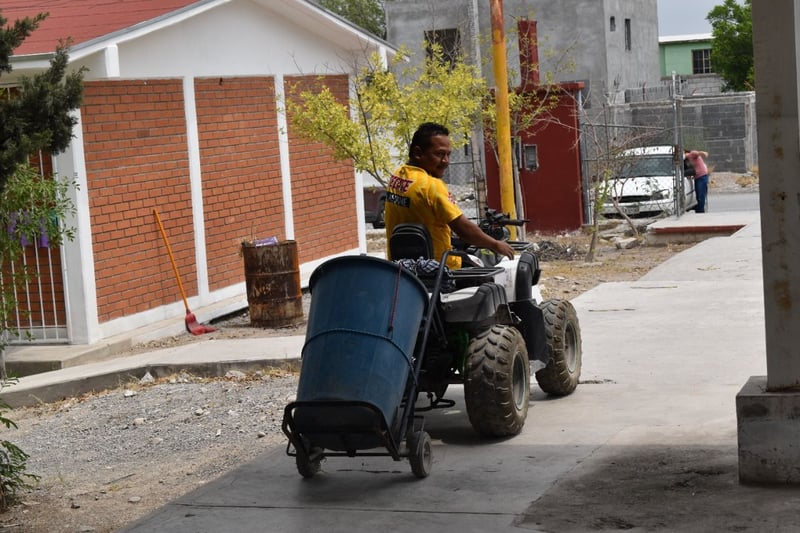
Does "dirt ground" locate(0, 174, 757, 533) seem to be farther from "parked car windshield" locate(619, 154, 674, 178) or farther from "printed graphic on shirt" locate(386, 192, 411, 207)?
"parked car windshield" locate(619, 154, 674, 178)

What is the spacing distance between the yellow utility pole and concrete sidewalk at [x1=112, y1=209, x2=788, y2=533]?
699 cm

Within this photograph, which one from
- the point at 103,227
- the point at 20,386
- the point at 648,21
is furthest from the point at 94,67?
the point at 648,21

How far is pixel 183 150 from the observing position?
15.0m

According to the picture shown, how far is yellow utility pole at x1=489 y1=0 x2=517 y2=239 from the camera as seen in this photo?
667 inches

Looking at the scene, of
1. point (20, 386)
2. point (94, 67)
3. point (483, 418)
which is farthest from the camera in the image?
point (94, 67)

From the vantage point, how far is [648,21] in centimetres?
4691

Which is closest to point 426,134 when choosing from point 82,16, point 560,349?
point 560,349

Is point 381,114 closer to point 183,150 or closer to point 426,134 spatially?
point 183,150

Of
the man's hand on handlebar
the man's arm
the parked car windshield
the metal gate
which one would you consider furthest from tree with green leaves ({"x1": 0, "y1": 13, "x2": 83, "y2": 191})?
the parked car windshield

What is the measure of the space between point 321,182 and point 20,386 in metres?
7.59

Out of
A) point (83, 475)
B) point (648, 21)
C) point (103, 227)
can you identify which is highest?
point (648, 21)

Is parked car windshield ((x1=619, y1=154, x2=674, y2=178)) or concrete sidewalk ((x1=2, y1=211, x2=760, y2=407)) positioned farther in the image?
parked car windshield ((x1=619, y1=154, x2=674, y2=178))

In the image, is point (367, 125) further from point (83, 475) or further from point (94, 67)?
point (83, 475)

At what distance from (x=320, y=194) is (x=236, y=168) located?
94.5 inches
